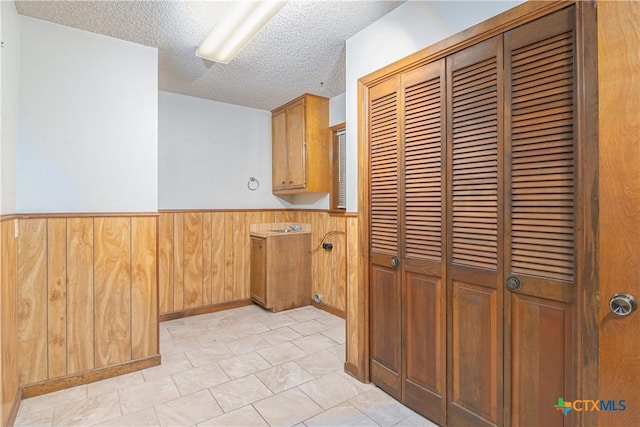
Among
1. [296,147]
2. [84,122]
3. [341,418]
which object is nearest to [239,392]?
[341,418]

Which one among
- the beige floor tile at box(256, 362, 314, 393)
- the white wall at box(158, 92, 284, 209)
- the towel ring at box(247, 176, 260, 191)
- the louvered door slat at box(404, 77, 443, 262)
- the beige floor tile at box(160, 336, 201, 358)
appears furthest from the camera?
the towel ring at box(247, 176, 260, 191)

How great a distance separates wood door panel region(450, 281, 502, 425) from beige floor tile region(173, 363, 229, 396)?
5.22ft

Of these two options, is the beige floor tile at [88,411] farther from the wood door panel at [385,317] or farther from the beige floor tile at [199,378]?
the wood door panel at [385,317]

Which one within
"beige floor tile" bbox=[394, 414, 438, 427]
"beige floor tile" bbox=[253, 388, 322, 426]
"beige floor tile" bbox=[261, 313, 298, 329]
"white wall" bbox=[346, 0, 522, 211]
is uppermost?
"white wall" bbox=[346, 0, 522, 211]

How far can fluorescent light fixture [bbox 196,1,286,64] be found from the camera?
184 cm

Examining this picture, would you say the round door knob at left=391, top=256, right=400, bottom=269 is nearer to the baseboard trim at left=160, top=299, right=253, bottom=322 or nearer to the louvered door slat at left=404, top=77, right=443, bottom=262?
the louvered door slat at left=404, top=77, right=443, bottom=262

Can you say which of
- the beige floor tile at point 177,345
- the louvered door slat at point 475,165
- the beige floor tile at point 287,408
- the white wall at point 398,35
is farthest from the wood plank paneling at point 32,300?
the louvered door slat at point 475,165

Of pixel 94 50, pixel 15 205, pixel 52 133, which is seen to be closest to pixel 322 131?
pixel 94 50

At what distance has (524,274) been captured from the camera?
1.49 meters

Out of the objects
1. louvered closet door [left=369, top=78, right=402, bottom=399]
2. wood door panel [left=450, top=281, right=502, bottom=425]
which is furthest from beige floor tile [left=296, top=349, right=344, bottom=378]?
wood door panel [left=450, top=281, right=502, bottom=425]

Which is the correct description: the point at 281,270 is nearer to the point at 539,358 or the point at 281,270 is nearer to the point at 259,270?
Result: the point at 259,270

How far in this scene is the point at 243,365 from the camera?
2572 mm

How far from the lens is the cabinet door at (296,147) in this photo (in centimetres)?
384

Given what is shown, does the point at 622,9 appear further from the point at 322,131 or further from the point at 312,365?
the point at 322,131
